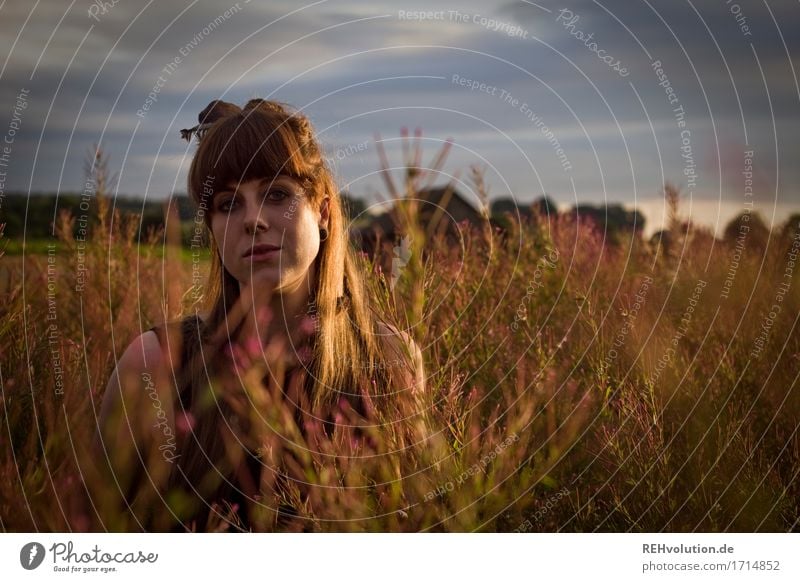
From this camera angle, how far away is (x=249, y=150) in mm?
2506

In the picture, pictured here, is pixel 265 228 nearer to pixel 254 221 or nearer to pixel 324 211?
pixel 254 221

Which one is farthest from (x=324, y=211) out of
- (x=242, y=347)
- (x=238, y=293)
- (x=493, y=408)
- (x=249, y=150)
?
(x=493, y=408)

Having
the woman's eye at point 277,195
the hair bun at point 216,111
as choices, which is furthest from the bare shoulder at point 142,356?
the hair bun at point 216,111

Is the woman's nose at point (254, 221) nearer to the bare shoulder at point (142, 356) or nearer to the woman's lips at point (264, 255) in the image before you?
the woman's lips at point (264, 255)

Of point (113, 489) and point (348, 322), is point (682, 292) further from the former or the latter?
point (113, 489)

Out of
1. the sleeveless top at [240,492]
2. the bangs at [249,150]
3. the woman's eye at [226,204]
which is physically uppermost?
the bangs at [249,150]

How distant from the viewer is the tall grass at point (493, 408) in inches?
81.5

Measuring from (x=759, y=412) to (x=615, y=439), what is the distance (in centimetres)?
60

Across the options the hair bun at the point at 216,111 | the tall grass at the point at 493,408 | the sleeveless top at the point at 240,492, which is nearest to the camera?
the tall grass at the point at 493,408

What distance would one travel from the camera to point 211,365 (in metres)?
2.63

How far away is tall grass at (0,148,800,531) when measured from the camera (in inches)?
81.5

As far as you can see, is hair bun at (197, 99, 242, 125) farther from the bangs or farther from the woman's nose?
the woman's nose

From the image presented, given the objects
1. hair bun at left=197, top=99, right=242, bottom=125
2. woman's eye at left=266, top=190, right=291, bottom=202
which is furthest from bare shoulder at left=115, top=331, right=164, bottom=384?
hair bun at left=197, top=99, right=242, bottom=125

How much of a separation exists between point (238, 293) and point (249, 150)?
520mm
